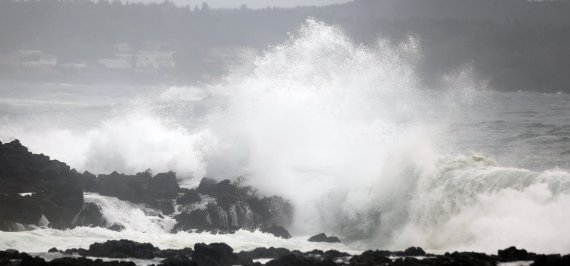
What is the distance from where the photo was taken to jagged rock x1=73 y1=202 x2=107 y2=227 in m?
29.6

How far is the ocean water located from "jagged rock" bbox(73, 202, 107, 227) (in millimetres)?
741

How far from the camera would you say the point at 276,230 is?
101 ft

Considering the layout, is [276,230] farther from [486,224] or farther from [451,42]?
[451,42]

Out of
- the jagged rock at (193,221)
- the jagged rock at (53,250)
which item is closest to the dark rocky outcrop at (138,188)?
the jagged rock at (193,221)

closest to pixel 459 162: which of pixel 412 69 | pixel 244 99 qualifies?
pixel 244 99

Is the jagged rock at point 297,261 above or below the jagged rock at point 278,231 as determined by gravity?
below

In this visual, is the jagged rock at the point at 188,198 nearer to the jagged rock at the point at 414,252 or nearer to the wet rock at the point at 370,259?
the jagged rock at the point at 414,252

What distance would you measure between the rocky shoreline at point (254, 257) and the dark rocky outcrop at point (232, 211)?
234 inches

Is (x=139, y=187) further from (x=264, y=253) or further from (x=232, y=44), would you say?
(x=232, y=44)

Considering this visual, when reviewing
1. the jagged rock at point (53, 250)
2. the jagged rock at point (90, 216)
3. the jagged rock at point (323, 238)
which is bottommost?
the jagged rock at point (53, 250)

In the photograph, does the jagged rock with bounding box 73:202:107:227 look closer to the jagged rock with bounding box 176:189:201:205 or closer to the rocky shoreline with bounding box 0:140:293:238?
the rocky shoreline with bounding box 0:140:293:238

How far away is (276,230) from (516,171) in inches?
326

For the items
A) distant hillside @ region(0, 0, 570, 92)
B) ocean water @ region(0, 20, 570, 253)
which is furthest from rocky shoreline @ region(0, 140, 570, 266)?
distant hillside @ region(0, 0, 570, 92)

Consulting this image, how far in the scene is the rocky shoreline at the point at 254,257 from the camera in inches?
835
